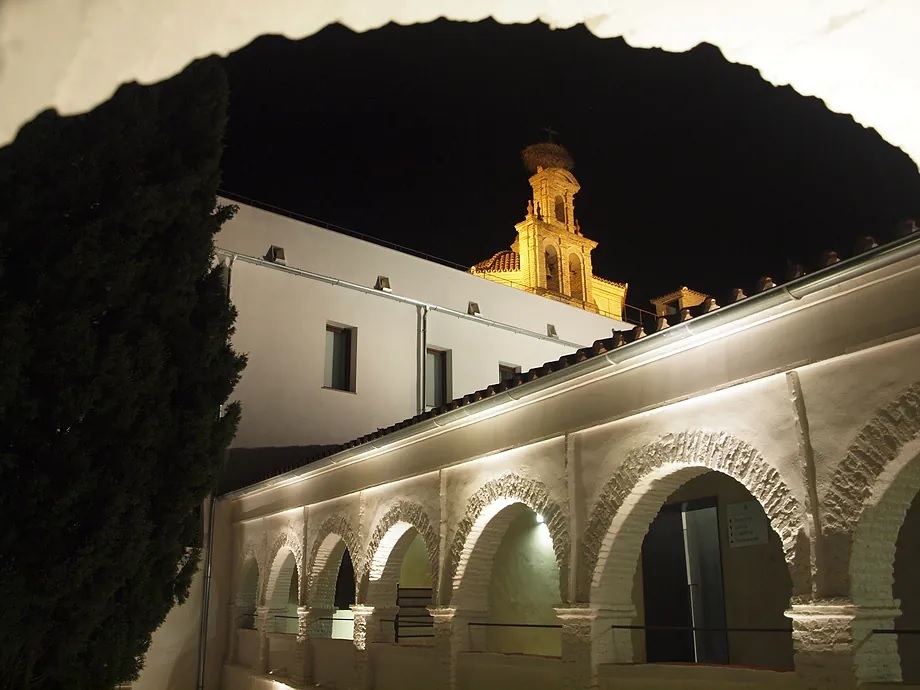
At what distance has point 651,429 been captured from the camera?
7.43 m

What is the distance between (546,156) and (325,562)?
1050 inches

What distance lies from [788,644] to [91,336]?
850 cm

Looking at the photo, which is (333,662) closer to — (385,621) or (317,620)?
(317,620)

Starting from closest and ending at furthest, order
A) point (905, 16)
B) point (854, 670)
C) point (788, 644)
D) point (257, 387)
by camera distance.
A: point (905, 16) → point (854, 670) → point (788, 644) → point (257, 387)

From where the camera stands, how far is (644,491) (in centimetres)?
752

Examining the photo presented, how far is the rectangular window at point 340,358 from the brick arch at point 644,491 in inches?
392

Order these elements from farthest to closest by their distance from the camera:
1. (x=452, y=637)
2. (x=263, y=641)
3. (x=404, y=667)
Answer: (x=263, y=641), (x=404, y=667), (x=452, y=637)

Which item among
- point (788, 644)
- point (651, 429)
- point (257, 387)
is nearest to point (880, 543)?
point (651, 429)

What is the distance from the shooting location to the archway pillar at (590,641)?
24.9 feet

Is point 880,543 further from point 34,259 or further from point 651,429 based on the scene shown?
point 34,259

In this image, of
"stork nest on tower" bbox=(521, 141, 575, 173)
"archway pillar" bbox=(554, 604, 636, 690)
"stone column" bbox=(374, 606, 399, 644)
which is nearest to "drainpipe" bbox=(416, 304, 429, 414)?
Answer: "stone column" bbox=(374, 606, 399, 644)

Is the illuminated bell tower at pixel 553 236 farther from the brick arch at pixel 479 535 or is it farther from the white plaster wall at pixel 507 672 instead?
the white plaster wall at pixel 507 672

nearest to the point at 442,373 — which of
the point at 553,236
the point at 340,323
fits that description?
the point at 340,323

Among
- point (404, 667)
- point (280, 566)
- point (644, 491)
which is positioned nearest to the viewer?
point (644, 491)
